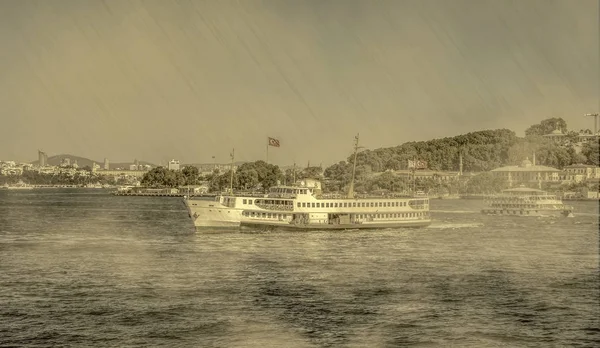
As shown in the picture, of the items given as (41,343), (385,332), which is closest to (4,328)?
(41,343)

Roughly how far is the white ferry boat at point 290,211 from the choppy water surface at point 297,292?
4.38 m

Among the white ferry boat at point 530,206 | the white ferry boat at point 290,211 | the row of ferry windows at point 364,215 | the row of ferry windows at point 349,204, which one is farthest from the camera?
the white ferry boat at point 530,206

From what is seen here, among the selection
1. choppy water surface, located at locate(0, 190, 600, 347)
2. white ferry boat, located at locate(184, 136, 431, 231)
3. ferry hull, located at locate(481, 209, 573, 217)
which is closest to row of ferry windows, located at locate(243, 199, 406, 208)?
white ferry boat, located at locate(184, 136, 431, 231)

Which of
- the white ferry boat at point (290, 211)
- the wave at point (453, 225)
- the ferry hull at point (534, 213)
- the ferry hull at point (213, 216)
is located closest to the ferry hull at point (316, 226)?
the white ferry boat at point (290, 211)

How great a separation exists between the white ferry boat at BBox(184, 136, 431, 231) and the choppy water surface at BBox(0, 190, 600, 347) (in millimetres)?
4379

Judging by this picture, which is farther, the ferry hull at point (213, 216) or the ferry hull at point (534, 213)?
the ferry hull at point (534, 213)

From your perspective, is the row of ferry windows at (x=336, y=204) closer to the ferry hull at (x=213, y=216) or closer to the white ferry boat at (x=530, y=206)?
the ferry hull at (x=213, y=216)

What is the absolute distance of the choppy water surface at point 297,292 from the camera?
33625mm

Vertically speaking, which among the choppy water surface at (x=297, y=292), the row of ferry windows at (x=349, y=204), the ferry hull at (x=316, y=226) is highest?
the row of ferry windows at (x=349, y=204)

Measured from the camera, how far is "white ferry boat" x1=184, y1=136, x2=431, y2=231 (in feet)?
251

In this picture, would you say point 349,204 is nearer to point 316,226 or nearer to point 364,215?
point 364,215

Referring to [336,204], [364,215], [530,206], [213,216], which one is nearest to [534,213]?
[530,206]

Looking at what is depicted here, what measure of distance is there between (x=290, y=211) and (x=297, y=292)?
35375 millimetres

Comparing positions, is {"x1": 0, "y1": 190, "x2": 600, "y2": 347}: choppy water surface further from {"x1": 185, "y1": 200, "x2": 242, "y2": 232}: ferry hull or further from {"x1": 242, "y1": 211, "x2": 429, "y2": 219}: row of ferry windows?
{"x1": 242, "y1": 211, "x2": 429, "y2": 219}: row of ferry windows
